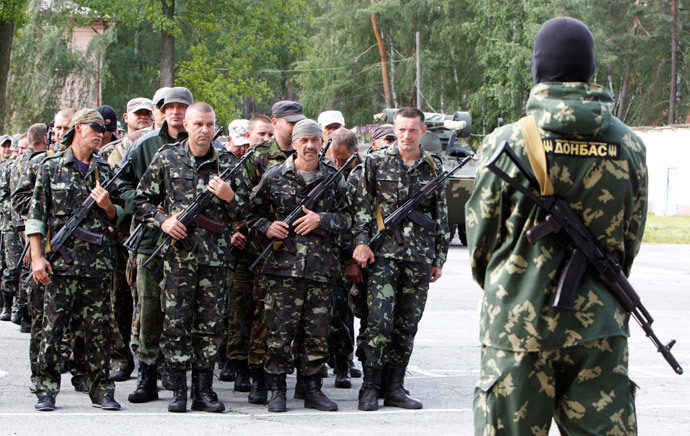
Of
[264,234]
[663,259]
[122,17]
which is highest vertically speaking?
[122,17]

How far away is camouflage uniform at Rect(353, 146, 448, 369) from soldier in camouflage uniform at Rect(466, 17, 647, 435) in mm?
3362

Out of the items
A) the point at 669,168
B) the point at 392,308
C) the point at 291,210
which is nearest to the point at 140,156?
the point at 291,210

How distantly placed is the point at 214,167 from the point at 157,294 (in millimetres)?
1050

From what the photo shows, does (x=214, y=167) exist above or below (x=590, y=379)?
A: above

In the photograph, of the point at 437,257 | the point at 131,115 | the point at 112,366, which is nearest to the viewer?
the point at 437,257

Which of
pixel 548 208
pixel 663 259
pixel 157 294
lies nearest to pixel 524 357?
pixel 548 208

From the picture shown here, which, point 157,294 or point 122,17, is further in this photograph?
point 122,17

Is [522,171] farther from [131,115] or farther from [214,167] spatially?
[131,115]

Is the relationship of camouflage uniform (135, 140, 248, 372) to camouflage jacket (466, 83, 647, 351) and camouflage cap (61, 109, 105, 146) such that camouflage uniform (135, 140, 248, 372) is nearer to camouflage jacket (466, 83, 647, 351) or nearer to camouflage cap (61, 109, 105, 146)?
camouflage cap (61, 109, 105, 146)

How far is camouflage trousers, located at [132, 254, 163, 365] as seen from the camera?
7365 mm

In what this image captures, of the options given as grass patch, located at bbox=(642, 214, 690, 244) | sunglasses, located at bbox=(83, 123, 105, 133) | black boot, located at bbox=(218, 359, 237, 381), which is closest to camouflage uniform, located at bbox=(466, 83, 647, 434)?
sunglasses, located at bbox=(83, 123, 105, 133)

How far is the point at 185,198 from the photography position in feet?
23.0

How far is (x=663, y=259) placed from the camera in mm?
20547

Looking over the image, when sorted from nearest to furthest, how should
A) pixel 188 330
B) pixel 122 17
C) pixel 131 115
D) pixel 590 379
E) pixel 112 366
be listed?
pixel 590 379, pixel 188 330, pixel 112 366, pixel 131 115, pixel 122 17
